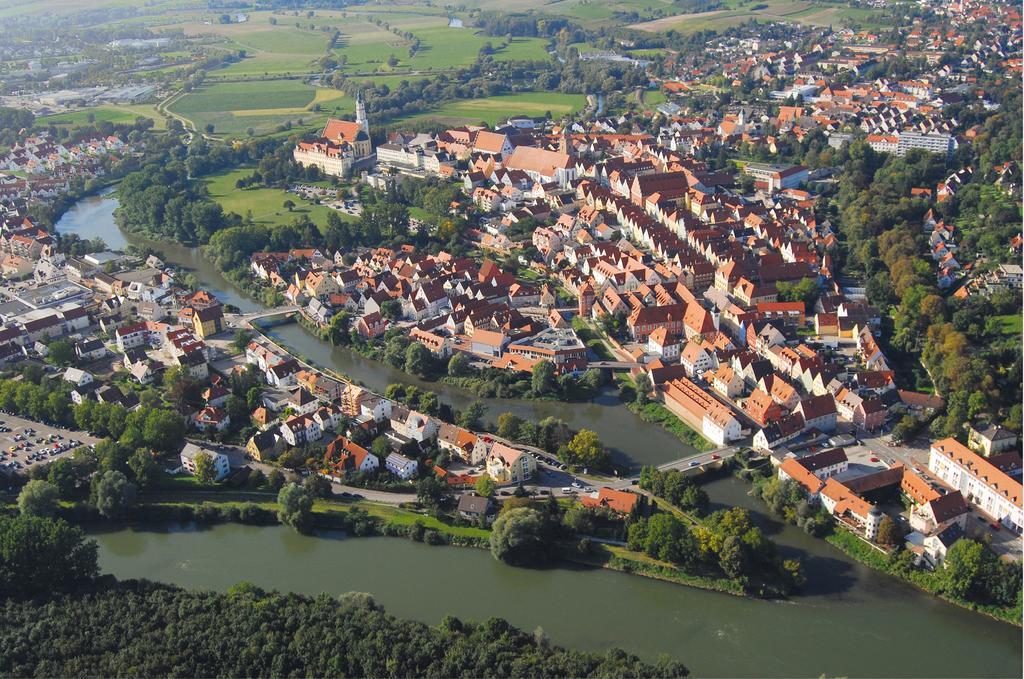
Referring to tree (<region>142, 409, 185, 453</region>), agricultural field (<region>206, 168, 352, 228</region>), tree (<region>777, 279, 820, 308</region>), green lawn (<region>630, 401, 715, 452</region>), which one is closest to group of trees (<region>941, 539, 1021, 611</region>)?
green lawn (<region>630, 401, 715, 452</region>)

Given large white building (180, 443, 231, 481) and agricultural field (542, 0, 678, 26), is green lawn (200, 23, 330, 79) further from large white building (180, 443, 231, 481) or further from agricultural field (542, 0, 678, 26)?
large white building (180, 443, 231, 481)

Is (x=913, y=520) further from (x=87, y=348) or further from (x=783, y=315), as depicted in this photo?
(x=87, y=348)

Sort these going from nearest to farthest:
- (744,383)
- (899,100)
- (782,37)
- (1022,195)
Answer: (744,383) < (1022,195) < (899,100) < (782,37)

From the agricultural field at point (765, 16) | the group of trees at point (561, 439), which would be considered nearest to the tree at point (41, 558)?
the group of trees at point (561, 439)

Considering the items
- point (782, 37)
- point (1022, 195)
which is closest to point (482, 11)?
point (782, 37)

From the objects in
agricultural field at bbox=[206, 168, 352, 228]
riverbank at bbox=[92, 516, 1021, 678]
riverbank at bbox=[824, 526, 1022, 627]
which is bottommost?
riverbank at bbox=[92, 516, 1021, 678]

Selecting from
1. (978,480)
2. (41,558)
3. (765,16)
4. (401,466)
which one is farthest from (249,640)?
(765,16)
